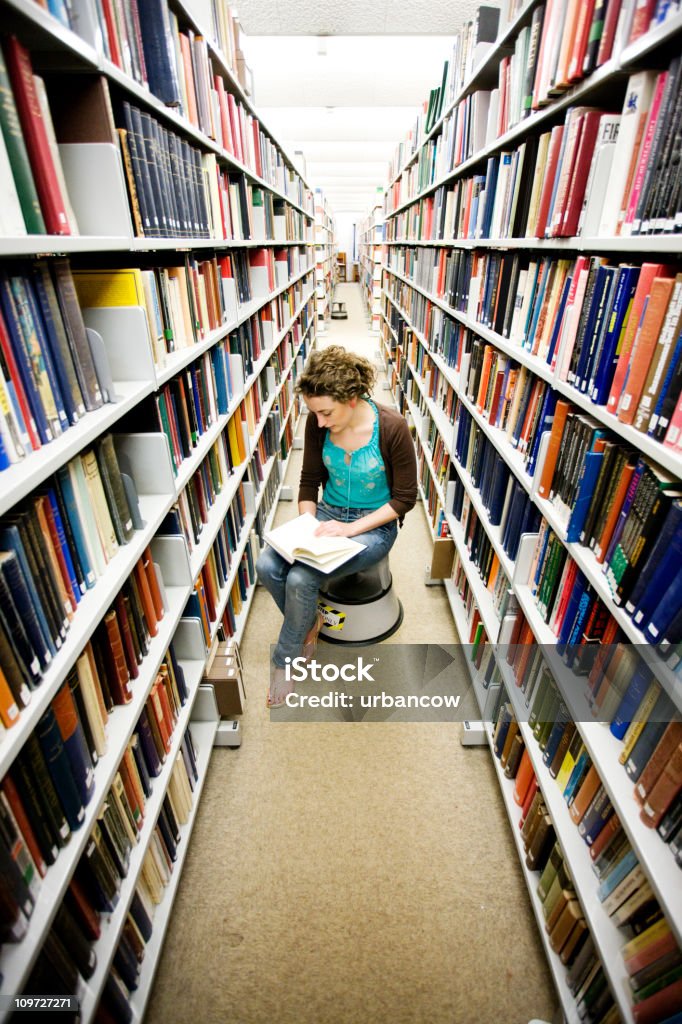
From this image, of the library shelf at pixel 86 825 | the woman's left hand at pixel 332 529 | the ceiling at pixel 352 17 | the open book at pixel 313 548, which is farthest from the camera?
the ceiling at pixel 352 17

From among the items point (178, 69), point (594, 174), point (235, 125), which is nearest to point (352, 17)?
point (235, 125)

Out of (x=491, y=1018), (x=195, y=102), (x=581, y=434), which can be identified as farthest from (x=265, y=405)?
(x=491, y=1018)

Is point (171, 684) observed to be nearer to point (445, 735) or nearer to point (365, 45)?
point (445, 735)

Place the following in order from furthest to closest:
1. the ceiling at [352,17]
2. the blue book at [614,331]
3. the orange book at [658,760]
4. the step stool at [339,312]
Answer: the step stool at [339,312] → the ceiling at [352,17] → the blue book at [614,331] → the orange book at [658,760]

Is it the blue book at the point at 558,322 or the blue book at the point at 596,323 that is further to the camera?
the blue book at the point at 558,322

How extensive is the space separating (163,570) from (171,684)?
332 millimetres

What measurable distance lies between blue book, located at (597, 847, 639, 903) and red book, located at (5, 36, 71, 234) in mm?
1578

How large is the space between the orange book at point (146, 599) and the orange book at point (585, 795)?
3.63 ft

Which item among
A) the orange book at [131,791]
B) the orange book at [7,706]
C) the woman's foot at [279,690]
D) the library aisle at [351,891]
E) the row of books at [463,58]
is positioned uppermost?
the row of books at [463,58]

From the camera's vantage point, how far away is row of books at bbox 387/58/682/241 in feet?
2.70

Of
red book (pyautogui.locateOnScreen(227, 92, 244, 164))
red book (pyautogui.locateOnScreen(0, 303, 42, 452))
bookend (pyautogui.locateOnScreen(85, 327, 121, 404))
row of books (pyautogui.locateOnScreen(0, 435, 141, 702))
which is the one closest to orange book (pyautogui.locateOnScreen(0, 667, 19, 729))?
row of books (pyautogui.locateOnScreen(0, 435, 141, 702))

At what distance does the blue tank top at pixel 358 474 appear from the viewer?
6.52 feet

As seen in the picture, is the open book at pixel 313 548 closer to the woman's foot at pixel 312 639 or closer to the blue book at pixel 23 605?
the woman's foot at pixel 312 639

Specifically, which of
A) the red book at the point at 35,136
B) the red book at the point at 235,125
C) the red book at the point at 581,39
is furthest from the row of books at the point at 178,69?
the red book at the point at 581,39
